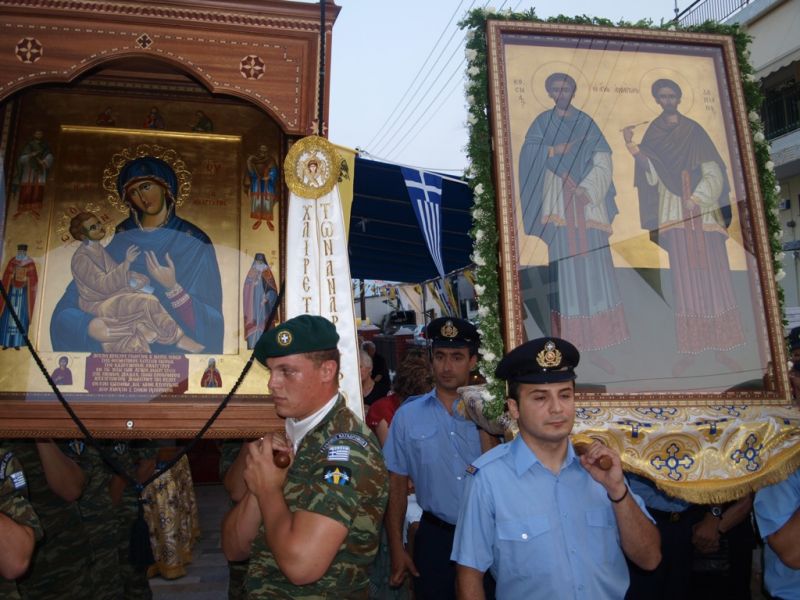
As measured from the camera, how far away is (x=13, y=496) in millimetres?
2086

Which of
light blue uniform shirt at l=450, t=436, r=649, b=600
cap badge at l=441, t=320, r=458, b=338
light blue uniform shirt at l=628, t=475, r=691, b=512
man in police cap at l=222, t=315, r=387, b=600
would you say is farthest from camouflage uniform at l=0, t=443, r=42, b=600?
light blue uniform shirt at l=628, t=475, r=691, b=512

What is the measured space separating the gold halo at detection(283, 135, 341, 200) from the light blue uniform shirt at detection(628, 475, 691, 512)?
2288 millimetres

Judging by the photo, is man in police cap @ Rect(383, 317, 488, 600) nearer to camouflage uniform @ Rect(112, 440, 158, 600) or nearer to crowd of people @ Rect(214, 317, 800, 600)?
crowd of people @ Rect(214, 317, 800, 600)

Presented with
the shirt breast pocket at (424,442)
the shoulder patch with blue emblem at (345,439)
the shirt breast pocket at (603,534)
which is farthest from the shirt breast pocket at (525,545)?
the shirt breast pocket at (424,442)

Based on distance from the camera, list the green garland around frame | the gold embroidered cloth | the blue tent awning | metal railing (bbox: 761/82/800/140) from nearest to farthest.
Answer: the gold embroidered cloth < the green garland around frame < the blue tent awning < metal railing (bbox: 761/82/800/140)

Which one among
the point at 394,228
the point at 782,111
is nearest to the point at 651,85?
the point at 394,228

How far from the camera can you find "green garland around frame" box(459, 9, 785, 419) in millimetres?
2795

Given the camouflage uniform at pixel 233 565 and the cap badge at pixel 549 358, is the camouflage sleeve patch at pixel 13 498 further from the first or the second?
the cap badge at pixel 549 358

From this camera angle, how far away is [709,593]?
13.0ft

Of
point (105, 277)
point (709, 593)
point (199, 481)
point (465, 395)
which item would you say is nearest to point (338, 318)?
point (465, 395)

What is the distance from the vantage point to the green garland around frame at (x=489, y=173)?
9.17 ft

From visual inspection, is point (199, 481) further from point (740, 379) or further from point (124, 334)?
point (740, 379)

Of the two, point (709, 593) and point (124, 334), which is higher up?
point (124, 334)

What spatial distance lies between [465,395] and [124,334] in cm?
175
